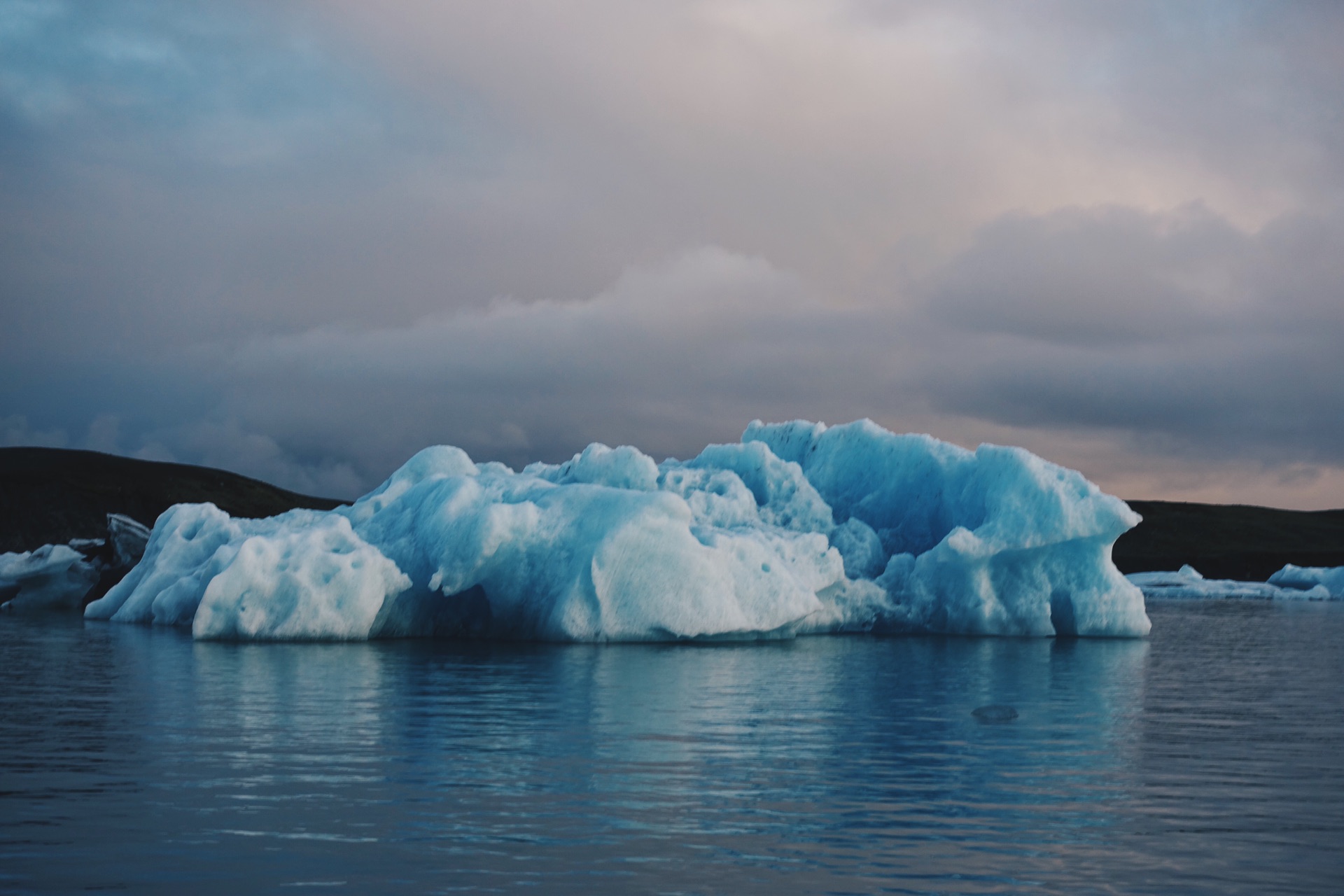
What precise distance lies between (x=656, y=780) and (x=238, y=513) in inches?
3501

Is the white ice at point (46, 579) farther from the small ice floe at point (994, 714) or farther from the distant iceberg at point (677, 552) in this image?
the small ice floe at point (994, 714)

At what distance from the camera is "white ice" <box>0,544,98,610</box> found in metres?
46.8

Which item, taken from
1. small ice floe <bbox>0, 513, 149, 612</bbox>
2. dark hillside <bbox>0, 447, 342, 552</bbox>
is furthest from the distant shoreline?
small ice floe <bbox>0, 513, 149, 612</bbox>

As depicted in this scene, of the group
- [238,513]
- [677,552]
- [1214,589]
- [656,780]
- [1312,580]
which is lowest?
[1214,589]

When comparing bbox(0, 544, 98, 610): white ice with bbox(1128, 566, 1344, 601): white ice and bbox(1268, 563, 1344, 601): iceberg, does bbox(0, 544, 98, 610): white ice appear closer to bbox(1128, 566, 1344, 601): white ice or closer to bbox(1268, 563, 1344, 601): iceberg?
bbox(1128, 566, 1344, 601): white ice

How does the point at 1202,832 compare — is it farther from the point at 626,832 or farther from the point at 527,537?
the point at 527,537

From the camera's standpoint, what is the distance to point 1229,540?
123562mm

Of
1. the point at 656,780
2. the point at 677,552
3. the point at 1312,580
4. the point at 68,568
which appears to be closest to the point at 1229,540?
the point at 1312,580

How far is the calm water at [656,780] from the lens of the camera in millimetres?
7914

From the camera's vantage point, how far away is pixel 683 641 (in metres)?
29.0

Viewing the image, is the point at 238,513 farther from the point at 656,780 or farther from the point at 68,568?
the point at 656,780

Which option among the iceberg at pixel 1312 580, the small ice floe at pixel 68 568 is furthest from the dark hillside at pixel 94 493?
the iceberg at pixel 1312 580

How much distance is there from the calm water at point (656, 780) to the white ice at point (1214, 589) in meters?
57.1

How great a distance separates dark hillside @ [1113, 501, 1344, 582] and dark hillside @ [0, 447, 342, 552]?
72280 mm
